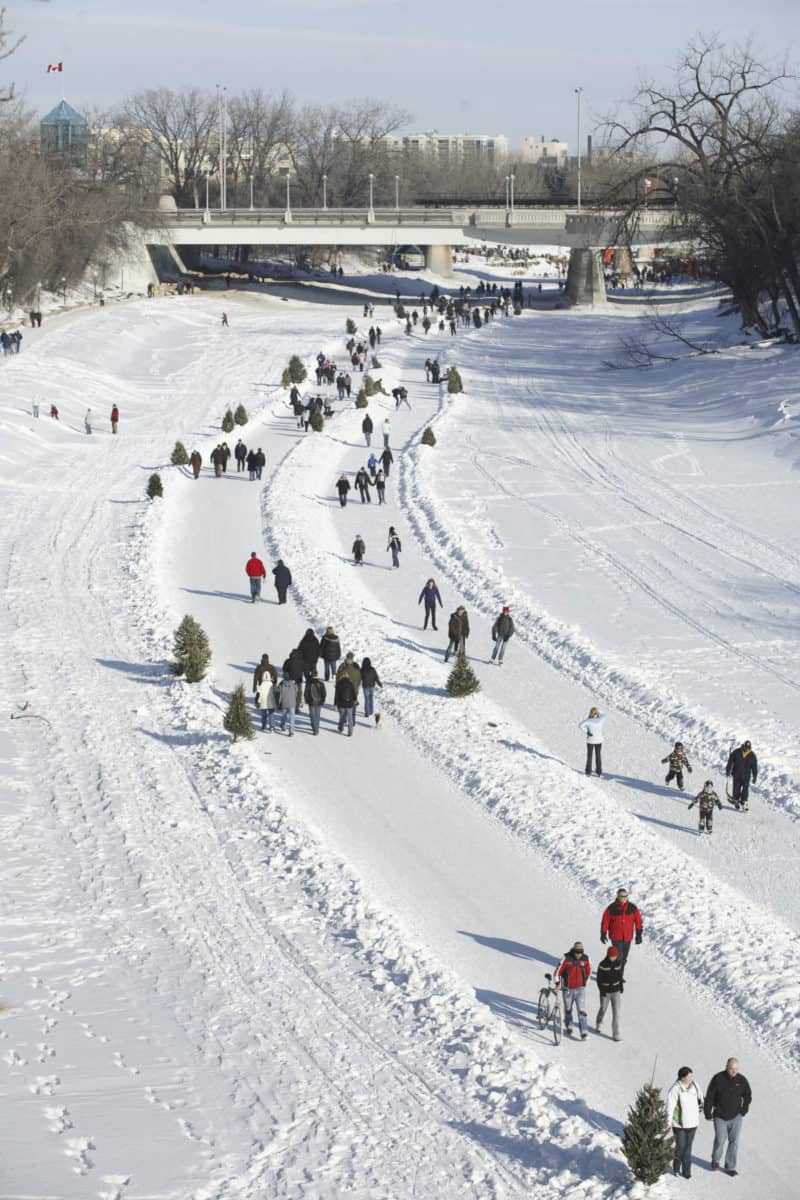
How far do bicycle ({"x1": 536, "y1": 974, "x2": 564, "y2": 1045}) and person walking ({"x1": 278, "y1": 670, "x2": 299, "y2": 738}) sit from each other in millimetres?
7126

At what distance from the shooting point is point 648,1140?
10062 millimetres

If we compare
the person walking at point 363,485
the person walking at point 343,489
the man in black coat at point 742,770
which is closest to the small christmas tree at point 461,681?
the man in black coat at point 742,770

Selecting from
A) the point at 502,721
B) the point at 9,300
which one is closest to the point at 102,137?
the point at 9,300

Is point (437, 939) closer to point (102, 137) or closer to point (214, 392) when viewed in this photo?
point (214, 392)

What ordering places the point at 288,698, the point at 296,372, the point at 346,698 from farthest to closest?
1. the point at 296,372
2. the point at 288,698
3. the point at 346,698

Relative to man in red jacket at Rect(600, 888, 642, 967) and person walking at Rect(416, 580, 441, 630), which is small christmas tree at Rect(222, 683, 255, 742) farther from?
man in red jacket at Rect(600, 888, 642, 967)

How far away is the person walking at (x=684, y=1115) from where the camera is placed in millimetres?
10289

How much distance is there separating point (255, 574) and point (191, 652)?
3.72 meters

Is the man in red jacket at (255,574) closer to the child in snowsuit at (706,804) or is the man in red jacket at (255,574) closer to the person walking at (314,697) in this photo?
the person walking at (314,697)

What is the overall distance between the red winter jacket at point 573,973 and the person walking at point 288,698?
737 centimetres

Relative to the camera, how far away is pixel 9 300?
65188 millimetres

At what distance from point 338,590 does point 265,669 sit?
6524 mm

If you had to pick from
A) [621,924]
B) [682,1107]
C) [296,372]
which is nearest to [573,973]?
[621,924]

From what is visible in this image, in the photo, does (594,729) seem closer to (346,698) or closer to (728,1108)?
(346,698)
